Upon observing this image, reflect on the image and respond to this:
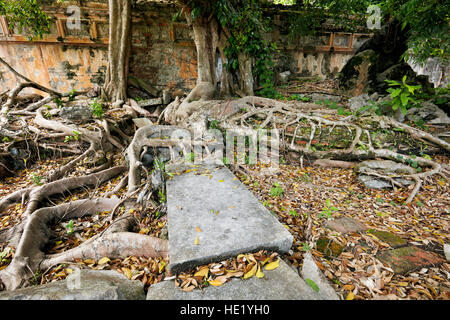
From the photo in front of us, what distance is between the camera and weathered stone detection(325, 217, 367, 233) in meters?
2.20

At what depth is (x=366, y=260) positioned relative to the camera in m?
1.79

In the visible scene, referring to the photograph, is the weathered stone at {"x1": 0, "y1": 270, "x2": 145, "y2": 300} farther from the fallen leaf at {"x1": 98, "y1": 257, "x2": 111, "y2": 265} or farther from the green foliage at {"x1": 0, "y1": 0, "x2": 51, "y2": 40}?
the green foliage at {"x1": 0, "y1": 0, "x2": 51, "y2": 40}

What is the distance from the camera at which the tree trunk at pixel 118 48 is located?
584cm

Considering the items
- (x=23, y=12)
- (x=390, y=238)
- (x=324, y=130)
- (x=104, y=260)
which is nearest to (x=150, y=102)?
Result: (x=23, y=12)

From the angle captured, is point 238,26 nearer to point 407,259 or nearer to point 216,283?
point 407,259

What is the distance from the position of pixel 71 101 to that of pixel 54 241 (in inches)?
214

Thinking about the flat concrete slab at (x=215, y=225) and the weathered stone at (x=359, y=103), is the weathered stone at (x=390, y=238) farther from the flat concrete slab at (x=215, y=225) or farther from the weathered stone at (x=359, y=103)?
A: the weathered stone at (x=359, y=103)

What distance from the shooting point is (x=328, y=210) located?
2.56 m

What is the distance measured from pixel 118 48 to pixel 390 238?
7860mm

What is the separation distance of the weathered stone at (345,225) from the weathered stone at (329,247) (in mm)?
257

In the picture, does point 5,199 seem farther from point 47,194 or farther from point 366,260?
point 366,260

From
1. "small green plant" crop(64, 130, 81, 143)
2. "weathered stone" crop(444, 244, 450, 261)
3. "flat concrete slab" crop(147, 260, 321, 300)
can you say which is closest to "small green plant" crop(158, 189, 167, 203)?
"flat concrete slab" crop(147, 260, 321, 300)

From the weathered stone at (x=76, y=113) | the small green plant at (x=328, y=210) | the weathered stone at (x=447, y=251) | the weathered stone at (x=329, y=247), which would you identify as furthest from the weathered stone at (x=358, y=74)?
the weathered stone at (x=76, y=113)

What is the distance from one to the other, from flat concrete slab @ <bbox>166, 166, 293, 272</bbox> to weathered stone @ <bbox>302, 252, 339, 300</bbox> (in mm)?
180
